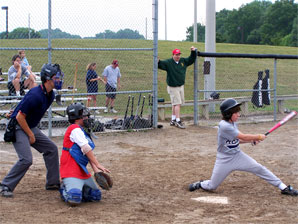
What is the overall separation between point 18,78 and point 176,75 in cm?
392

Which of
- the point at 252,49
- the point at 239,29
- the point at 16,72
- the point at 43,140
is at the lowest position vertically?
the point at 43,140

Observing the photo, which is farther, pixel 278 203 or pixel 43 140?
pixel 43 140

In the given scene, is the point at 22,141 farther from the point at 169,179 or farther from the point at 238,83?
the point at 238,83

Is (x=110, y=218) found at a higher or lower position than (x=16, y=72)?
lower

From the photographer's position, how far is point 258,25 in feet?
303

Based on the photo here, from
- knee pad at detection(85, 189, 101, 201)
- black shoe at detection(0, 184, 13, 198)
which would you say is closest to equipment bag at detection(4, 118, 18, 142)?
black shoe at detection(0, 184, 13, 198)

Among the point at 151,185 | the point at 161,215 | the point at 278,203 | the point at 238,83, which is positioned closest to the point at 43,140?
the point at 151,185

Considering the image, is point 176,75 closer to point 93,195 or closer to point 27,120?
point 27,120

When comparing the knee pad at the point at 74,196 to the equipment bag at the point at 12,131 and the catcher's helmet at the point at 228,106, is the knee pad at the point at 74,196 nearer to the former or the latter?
the equipment bag at the point at 12,131

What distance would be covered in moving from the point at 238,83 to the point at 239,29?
68561 mm

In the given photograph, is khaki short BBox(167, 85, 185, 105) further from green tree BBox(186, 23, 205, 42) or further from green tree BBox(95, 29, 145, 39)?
green tree BBox(186, 23, 205, 42)

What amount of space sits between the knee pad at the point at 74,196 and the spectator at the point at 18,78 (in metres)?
5.84

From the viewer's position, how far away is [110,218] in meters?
5.09

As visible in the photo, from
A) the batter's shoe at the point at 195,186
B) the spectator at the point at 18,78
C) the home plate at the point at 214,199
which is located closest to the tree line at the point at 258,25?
the spectator at the point at 18,78
